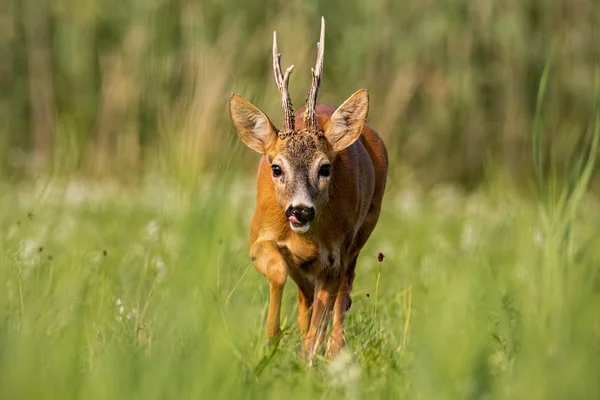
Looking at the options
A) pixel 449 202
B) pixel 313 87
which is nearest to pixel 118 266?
pixel 313 87

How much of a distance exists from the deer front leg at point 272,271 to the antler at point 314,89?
524mm

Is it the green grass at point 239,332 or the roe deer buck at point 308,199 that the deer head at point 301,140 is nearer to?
the roe deer buck at point 308,199

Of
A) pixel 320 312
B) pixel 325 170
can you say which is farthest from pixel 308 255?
pixel 325 170

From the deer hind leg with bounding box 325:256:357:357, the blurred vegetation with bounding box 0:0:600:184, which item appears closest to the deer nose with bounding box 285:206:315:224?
the deer hind leg with bounding box 325:256:357:357

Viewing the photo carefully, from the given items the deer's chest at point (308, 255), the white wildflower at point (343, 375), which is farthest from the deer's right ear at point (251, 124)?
the white wildflower at point (343, 375)

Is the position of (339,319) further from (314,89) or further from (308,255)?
(314,89)

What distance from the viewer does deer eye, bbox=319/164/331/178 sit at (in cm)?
446

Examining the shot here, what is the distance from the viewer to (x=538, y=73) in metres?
14.7

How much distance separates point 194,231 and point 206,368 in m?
0.37

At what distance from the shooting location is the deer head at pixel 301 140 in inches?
169

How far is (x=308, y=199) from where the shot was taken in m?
4.27

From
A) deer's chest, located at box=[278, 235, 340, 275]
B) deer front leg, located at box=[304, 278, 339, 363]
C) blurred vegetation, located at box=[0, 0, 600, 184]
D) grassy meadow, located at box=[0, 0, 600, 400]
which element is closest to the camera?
grassy meadow, located at box=[0, 0, 600, 400]

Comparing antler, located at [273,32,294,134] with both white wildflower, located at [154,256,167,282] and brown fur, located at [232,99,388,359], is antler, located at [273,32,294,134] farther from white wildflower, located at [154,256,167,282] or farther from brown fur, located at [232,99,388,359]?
white wildflower, located at [154,256,167,282]

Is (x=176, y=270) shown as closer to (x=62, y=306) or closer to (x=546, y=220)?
(x=62, y=306)
